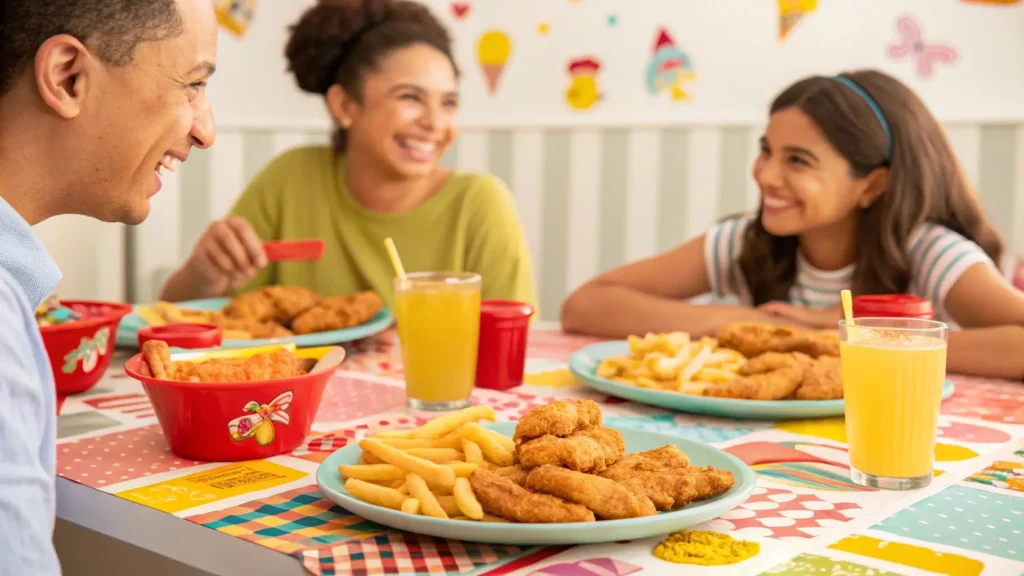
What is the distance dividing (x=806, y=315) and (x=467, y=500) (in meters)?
1.05

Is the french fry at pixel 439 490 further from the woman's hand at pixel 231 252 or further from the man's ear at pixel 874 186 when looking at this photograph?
the man's ear at pixel 874 186

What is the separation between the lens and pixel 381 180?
7.61 feet

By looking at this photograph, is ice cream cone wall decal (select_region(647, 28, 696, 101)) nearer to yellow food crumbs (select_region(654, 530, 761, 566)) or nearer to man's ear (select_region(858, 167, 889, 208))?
man's ear (select_region(858, 167, 889, 208))

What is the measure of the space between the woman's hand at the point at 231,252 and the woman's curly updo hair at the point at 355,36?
1.85 ft

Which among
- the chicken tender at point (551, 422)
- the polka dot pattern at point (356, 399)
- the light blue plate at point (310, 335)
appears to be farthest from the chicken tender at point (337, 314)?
the chicken tender at point (551, 422)

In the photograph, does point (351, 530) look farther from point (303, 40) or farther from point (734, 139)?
point (734, 139)

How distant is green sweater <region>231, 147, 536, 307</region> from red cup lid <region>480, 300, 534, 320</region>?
0.89m

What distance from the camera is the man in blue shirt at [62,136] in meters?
0.66

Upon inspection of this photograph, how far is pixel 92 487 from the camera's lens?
85cm

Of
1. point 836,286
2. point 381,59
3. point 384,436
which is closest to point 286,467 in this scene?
point 384,436

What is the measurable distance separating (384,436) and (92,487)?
0.25 meters

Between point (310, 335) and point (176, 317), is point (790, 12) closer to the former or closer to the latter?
point (310, 335)

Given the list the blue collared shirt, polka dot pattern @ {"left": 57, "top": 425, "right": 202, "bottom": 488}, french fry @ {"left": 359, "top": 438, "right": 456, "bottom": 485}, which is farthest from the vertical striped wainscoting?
the blue collared shirt

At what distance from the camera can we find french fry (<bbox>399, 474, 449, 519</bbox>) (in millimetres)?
715
